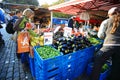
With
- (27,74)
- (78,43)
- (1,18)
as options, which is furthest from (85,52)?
(1,18)

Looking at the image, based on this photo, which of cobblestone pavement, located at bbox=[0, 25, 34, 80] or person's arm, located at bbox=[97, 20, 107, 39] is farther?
cobblestone pavement, located at bbox=[0, 25, 34, 80]

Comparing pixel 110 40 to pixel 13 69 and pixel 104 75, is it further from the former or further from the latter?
pixel 13 69

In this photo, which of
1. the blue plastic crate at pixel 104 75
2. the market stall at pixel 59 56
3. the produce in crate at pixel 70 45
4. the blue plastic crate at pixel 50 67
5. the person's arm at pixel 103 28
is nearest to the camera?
the blue plastic crate at pixel 50 67

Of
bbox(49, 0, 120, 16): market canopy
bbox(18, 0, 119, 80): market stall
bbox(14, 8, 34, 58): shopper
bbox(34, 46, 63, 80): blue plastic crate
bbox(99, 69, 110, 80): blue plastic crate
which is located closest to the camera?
bbox(34, 46, 63, 80): blue plastic crate

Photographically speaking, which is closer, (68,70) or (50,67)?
(50,67)

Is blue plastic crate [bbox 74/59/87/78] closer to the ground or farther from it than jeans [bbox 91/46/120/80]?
closer to the ground

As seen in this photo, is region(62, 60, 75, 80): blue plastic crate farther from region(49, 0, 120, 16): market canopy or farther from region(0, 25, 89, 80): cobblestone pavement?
region(49, 0, 120, 16): market canopy

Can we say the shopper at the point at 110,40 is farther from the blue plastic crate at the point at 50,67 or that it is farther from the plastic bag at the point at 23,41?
the plastic bag at the point at 23,41

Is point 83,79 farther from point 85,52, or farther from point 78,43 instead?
point 78,43

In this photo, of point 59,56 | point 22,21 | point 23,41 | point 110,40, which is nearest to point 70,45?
point 59,56

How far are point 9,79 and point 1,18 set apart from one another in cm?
239

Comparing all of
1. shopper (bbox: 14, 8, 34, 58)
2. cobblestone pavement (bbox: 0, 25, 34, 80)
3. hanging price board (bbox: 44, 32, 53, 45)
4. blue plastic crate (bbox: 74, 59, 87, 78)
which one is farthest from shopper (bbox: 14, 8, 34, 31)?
blue plastic crate (bbox: 74, 59, 87, 78)

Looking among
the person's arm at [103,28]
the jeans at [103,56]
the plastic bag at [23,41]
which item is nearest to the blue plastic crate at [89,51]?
the jeans at [103,56]

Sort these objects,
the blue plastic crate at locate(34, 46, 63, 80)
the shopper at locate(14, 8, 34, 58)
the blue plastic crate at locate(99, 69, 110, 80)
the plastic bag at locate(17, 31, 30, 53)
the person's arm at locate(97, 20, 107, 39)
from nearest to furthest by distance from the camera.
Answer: the blue plastic crate at locate(34, 46, 63, 80) < the person's arm at locate(97, 20, 107, 39) < the plastic bag at locate(17, 31, 30, 53) < the blue plastic crate at locate(99, 69, 110, 80) < the shopper at locate(14, 8, 34, 58)
